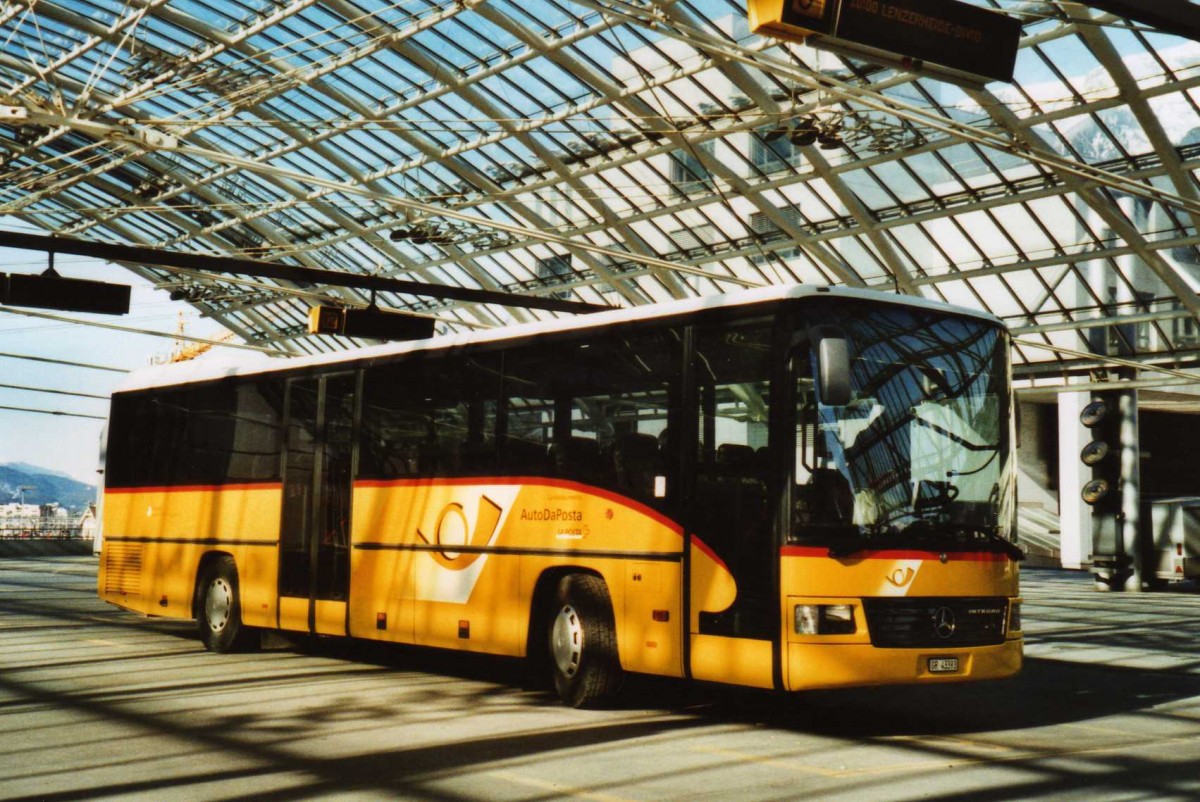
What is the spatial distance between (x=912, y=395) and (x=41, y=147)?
116 feet

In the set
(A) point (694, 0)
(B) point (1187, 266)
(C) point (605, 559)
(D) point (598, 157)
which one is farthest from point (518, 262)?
(C) point (605, 559)

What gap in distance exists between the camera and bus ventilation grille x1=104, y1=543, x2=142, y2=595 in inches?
633

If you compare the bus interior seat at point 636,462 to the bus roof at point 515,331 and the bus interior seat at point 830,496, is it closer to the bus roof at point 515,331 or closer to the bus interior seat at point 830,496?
the bus roof at point 515,331

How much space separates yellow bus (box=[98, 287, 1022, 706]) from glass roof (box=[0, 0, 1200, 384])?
8.22 metres

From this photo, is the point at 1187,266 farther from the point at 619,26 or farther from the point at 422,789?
the point at 422,789

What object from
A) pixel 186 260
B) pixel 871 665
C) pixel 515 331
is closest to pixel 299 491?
A: pixel 186 260

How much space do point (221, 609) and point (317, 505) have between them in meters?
2.16

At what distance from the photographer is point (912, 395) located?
941cm

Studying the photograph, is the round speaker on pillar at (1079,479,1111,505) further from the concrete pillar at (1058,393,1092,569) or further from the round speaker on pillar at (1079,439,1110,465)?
the concrete pillar at (1058,393,1092,569)

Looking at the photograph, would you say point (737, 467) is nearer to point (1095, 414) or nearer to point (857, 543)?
point (857, 543)

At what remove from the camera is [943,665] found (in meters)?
9.21

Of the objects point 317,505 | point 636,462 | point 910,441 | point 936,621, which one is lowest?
point 936,621

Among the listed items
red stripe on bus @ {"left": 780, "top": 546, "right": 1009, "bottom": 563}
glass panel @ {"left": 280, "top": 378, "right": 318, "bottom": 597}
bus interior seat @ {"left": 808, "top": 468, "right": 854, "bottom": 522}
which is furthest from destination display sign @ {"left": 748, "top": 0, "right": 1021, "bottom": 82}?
glass panel @ {"left": 280, "top": 378, "right": 318, "bottom": 597}

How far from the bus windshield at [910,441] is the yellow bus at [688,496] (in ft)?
0.05
